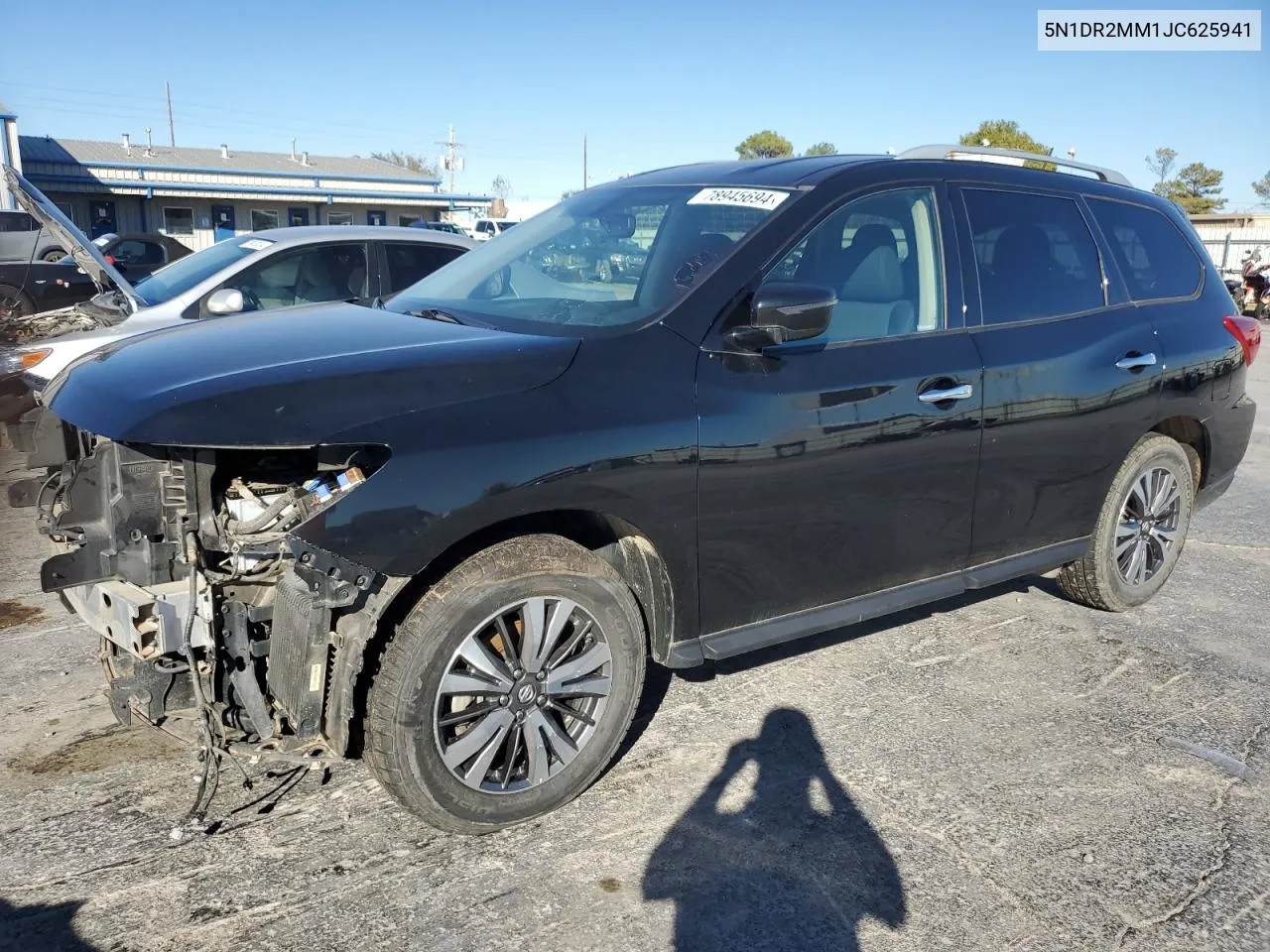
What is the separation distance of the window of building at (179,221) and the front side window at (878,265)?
39.8m

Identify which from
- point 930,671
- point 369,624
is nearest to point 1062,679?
point 930,671

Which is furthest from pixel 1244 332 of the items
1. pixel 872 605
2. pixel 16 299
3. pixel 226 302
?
pixel 16 299

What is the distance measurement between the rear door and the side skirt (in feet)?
0.18

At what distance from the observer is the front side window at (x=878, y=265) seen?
3.62 m

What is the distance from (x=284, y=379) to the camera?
8.92 feet

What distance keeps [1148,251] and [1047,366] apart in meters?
1.26

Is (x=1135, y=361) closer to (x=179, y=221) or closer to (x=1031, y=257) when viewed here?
(x=1031, y=257)

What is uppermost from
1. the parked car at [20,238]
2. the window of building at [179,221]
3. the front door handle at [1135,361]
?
the window of building at [179,221]

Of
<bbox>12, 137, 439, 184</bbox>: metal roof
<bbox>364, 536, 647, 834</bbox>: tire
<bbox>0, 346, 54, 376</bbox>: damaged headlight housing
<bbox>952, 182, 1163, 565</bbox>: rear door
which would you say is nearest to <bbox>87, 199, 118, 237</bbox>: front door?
<bbox>12, 137, 439, 184</bbox>: metal roof

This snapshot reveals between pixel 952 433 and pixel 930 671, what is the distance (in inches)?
44.6

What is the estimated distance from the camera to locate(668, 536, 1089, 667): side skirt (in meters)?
3.42

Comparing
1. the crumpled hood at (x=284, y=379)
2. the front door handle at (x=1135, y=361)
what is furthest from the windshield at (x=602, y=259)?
the front door handle at (x=1135, y=361)

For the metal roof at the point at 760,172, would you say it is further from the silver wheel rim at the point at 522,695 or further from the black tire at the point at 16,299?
the black tire at the point at 16,299

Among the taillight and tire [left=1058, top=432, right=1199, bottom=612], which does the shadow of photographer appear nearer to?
tire [left=1058, top=432, right=1199, bottom=612]
